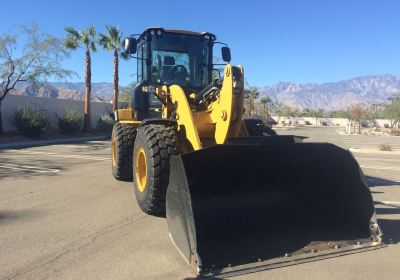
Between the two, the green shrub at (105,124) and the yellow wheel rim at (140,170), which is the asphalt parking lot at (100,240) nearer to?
the yellow wheel rim at (140,170)

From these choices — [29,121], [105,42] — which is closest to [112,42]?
[105,42]

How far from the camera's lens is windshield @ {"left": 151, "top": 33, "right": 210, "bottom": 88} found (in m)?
8.61

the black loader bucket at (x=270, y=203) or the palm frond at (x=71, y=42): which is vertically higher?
the palm frond at (x=71, y=42)

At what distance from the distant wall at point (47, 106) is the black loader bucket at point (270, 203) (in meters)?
22.0

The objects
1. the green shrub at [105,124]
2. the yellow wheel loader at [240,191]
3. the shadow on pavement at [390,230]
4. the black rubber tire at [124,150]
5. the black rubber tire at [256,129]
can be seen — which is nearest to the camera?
the yellow wheel loader at [240,191]

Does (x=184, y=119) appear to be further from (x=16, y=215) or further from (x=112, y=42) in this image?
(x=112, y=42)

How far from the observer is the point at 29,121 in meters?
23.8

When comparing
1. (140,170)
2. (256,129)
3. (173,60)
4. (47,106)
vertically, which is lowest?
(140,170)

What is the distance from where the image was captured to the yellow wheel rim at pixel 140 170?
7.16m

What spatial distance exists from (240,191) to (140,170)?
6.84ft

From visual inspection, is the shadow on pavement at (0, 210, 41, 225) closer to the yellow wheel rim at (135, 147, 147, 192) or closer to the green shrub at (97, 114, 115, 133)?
the yellow wheel rim at (135, 147, 147, 192)

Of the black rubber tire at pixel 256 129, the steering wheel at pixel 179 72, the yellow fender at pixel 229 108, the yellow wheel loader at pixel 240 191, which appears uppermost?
the steering wheel at pixel 179 72

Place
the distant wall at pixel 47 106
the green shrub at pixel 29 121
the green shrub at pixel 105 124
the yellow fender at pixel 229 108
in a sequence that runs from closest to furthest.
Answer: the yellow fender at pixel 229 108
the green shrub at pixel 29 121
the distant wall at pixel 47 106
the green shrub at pixel 105 124

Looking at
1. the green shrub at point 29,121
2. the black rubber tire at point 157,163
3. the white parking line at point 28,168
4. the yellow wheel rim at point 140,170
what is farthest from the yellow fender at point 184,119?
the green shrub at point 29,121
